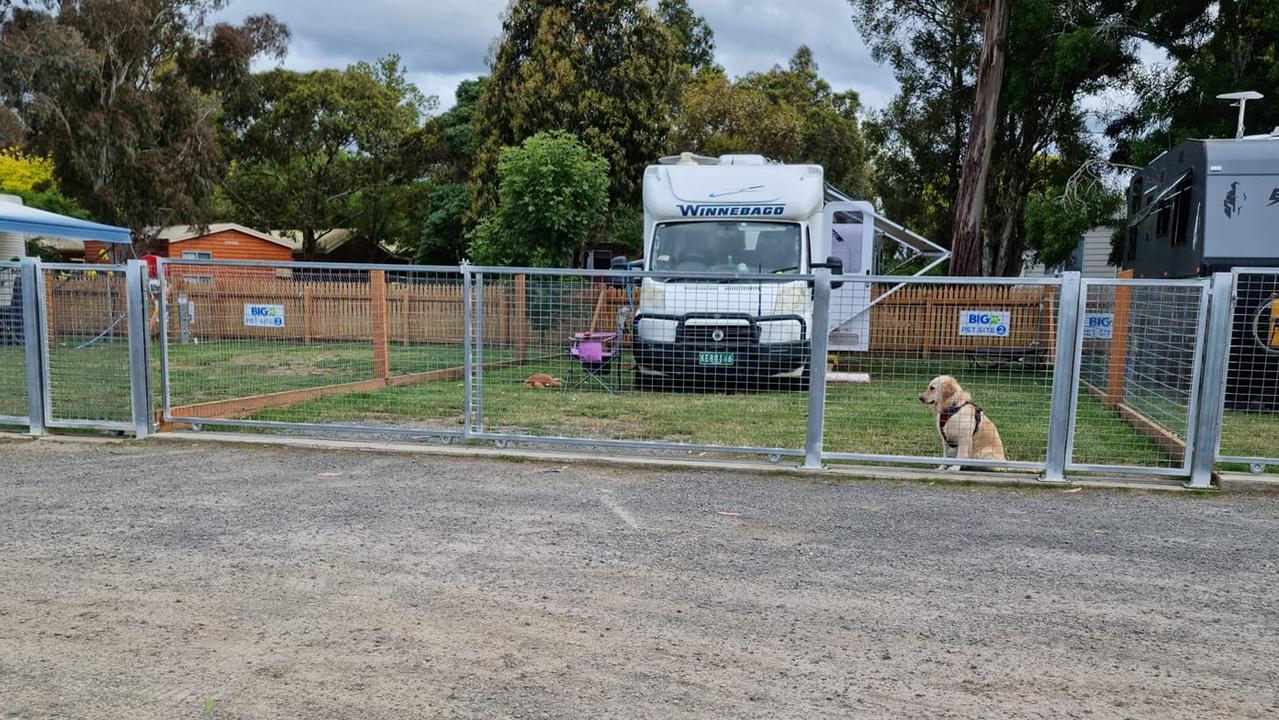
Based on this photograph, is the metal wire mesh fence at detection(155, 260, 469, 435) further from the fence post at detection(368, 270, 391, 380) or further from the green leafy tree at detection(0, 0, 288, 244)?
the green leafy tree at detection(0, 0, 288, 244)

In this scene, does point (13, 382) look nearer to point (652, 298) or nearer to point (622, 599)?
point (652, 298)

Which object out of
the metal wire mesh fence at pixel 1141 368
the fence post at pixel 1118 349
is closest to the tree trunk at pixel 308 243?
the fence post at pixel 1118 349

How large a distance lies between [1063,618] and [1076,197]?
20.2m

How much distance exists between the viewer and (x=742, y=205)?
12.0m

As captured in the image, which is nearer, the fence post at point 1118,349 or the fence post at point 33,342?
the fence post at point 1118,349

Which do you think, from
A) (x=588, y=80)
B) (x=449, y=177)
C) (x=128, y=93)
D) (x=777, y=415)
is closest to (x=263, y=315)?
(x=777, y=415)

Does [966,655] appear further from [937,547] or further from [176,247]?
[176,247]

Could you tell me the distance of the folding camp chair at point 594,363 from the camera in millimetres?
9016

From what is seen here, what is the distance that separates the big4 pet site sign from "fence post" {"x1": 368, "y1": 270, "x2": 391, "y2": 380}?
1.42m

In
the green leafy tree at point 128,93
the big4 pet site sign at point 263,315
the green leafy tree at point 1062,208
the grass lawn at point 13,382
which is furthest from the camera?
the green leafy tree at point 128,93

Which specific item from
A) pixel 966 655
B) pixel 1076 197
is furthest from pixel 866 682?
pixel 1076 197

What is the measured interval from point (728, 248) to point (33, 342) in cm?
810

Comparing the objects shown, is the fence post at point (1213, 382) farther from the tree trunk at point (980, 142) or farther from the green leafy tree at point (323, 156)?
the green leafy tree at point (323, 156)

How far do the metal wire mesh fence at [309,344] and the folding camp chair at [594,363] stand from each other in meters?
1.21
